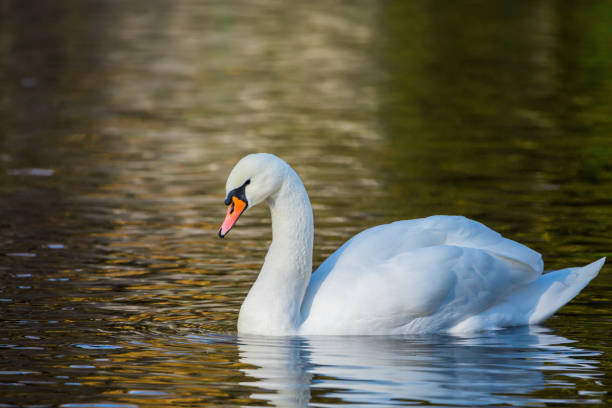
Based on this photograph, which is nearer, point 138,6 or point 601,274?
point 601,274

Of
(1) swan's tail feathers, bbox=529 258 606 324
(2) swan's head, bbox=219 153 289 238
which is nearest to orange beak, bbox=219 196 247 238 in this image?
(2) swan's head, bbox=219 153 289 238

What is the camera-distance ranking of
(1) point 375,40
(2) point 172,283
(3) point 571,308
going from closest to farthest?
(3) point 571,308 → (2) point 172,283 → (1) point 375,40

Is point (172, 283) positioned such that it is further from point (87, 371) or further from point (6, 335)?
point (87, 371)

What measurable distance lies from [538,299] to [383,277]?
56.2 inches

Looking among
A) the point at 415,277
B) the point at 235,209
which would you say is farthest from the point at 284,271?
the point at 415,277

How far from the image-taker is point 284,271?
30.5 ft

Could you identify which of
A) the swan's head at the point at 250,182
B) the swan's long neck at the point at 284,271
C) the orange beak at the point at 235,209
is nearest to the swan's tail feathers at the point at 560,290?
the swan's long neck at the point at 284,271

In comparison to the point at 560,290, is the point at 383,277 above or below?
above

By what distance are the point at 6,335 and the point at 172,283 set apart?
216cm

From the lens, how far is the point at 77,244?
12797 millimetres

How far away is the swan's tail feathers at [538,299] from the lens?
9.73 m

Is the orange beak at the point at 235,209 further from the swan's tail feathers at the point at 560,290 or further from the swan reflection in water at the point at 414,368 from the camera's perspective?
the swan's tail feathers at the point at 560,290

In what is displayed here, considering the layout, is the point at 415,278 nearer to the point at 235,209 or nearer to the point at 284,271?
the point at 284,271

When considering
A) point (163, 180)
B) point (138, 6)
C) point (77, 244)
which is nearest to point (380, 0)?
point (138, 6)
